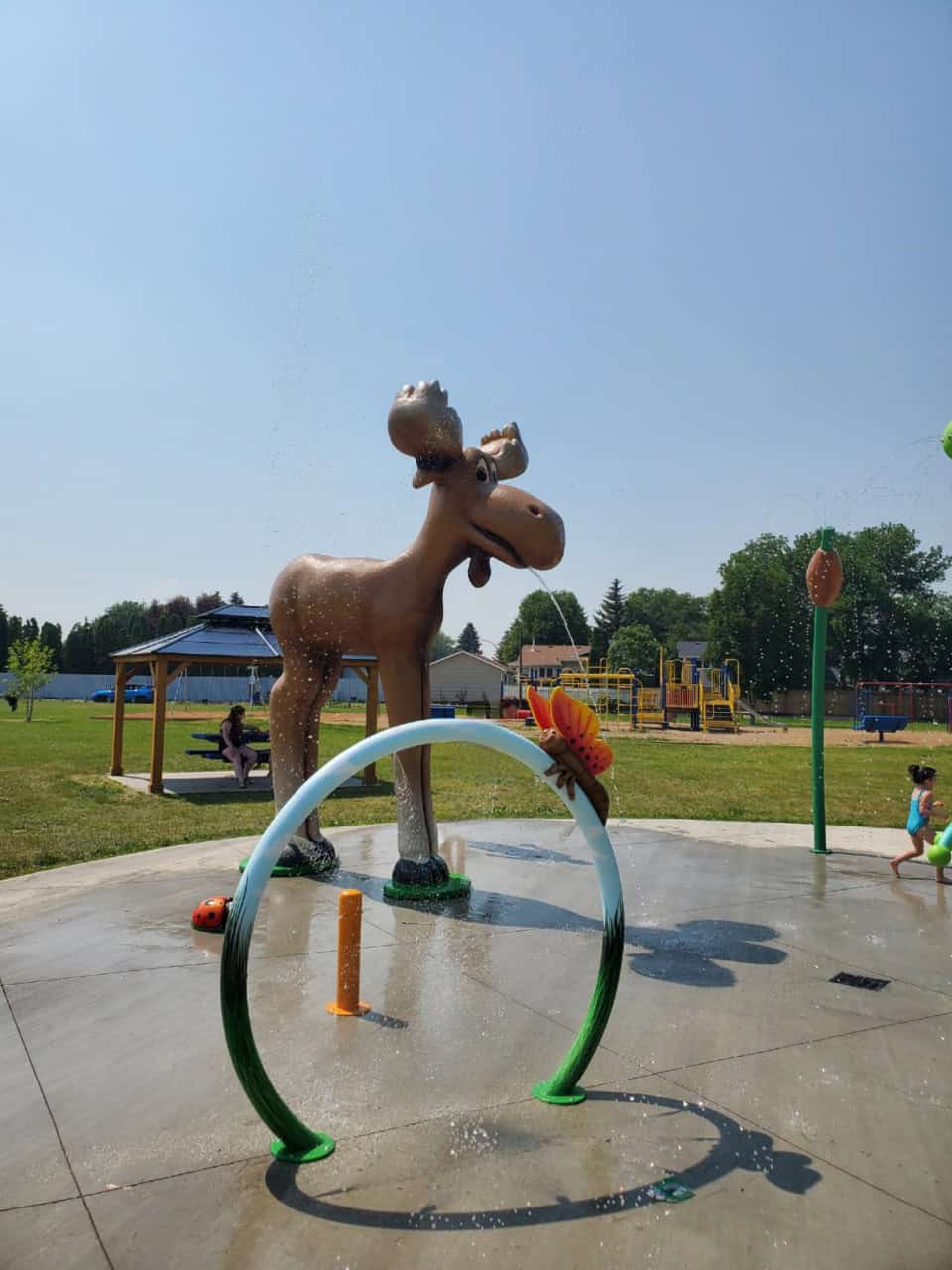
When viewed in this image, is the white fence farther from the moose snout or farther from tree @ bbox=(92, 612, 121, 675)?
the moose snout

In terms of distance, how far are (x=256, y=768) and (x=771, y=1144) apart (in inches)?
633

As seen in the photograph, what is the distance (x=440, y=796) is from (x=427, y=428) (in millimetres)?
8007

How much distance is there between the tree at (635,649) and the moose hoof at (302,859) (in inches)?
2207

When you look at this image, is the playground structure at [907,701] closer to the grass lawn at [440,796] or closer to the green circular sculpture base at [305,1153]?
the grass lawn at [440,796]

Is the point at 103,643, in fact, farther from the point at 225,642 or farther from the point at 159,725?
the point at 159,725

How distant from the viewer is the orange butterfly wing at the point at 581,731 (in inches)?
142

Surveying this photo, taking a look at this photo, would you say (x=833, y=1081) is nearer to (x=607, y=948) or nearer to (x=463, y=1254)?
(x=607, y=948)

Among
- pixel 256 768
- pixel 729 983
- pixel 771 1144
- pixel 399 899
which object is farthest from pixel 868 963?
pixel 256 768

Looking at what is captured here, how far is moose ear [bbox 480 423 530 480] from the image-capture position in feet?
21.8

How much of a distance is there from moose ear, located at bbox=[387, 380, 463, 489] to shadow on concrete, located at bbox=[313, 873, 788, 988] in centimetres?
306

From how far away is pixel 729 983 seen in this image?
460 centimetres

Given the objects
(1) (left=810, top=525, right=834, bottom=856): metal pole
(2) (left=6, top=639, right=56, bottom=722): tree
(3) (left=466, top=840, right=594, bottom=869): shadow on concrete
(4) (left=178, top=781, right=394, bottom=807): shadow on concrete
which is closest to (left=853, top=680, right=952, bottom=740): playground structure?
(4) (left=178, top=781, right=394, bottom=807): shadow on concrete

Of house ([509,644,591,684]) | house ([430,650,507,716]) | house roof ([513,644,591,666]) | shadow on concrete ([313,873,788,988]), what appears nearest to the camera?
shadow on concrete ([313,873,788,988])

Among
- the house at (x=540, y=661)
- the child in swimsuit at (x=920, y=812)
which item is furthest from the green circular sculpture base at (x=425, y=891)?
the house at (x=540, y=661)
